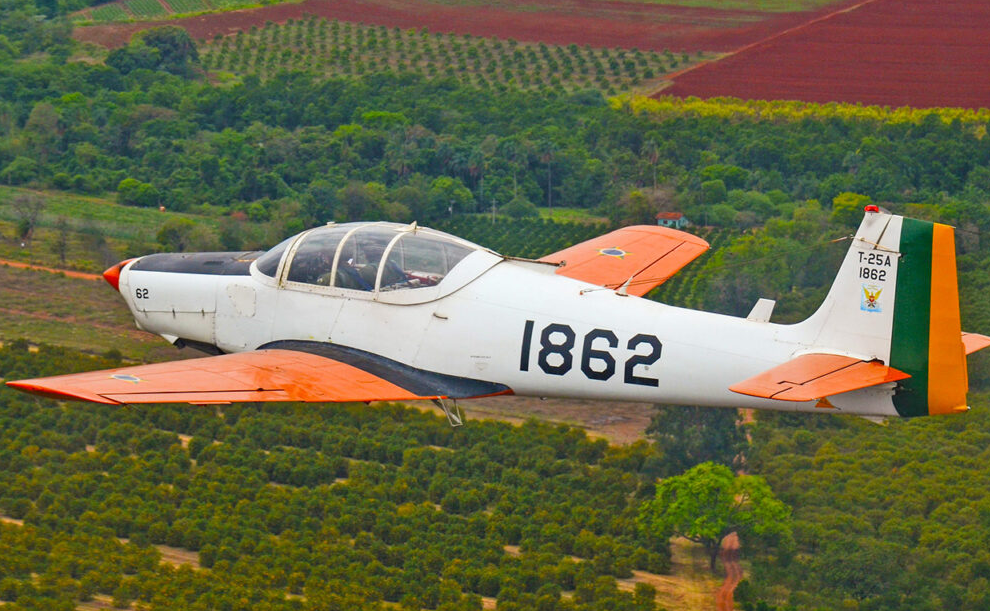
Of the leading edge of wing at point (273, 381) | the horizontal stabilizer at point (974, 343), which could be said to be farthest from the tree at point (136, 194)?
the horizontal stabilizer at point (974, 343)

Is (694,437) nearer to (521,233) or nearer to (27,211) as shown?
(521,233)

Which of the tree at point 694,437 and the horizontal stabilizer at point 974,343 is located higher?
the horizontal stabilizer at point 974,343

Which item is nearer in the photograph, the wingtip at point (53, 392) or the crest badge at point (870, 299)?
the wingtip at point (53, 392)

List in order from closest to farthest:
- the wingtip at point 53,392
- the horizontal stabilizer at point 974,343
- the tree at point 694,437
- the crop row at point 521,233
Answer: the wingtip at point 53,392
the horizontal stabilizer at point 974,343
the tree at point 694,437
the crop row at point 521,233

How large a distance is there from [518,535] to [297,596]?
6.28 m

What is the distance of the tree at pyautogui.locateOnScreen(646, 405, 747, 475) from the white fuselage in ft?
70.3

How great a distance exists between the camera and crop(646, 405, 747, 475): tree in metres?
42.5

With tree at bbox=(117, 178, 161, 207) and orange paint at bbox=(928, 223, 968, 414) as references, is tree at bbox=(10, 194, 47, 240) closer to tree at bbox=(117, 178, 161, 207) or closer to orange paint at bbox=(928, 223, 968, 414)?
tree at bbox=(117, 178, 161, 207)

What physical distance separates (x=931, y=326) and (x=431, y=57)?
82.8m

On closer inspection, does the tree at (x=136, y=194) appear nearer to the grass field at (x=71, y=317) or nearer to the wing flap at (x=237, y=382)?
the grass field at (x=71, y=317)

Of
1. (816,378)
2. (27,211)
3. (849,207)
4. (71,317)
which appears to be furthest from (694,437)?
(27,211)

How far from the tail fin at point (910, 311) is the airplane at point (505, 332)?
2 cm

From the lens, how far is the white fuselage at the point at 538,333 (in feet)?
66.7

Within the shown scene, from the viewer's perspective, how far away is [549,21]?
104 metres
